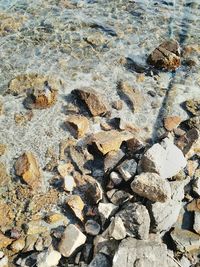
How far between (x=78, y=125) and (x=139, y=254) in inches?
84.8

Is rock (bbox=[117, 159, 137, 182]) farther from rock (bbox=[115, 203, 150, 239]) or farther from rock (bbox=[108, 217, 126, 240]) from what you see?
rock (bbox=[108, 217, 126, 240])

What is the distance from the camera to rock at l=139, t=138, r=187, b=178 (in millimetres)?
4668

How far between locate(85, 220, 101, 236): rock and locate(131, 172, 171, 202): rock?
53 cm

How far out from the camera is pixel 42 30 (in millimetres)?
7551

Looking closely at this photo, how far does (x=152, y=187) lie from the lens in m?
4.36

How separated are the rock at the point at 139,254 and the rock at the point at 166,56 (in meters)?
3.46

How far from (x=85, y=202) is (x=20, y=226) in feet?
2.41

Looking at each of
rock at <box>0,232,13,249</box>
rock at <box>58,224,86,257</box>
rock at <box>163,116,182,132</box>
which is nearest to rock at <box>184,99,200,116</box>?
rock at <box>163,116,182,132</box>

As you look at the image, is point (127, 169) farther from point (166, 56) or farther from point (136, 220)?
point (166, 56)

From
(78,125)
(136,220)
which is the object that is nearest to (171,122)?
(78,125)

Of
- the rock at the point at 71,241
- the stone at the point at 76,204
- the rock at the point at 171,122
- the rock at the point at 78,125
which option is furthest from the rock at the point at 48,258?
the rock at the point at 171,122

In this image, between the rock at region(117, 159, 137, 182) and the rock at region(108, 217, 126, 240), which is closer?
the rock at region(108, 217, 126, 240)

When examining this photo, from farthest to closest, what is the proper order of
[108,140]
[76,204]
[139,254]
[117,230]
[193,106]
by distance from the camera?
[193,106] < [108,140] < [76,204] < [117,230] < [139,254]

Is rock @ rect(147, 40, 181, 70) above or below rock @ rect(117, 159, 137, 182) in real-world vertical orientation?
above
